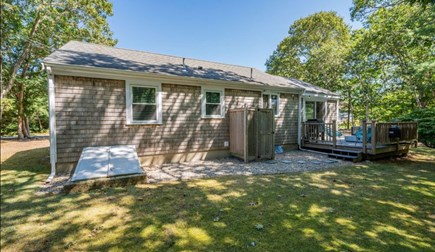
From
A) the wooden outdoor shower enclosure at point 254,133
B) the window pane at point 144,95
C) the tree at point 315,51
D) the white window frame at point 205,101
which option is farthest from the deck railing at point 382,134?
the tree at point 315,51

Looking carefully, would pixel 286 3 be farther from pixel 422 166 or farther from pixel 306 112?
pixel 422 166

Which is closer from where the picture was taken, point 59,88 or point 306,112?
point 59,88

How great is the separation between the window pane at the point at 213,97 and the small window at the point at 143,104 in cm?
197

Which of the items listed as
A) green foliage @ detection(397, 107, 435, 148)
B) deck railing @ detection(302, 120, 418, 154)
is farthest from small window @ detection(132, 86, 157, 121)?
green foliage @ detection(397, 107, 435, 148)

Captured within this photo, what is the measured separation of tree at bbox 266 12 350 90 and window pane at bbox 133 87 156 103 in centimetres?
1772

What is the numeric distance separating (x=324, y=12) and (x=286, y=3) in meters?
9.68

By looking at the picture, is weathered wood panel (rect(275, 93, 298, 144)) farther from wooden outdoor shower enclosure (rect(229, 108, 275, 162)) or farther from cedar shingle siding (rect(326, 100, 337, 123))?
cedar shingle siding (rect(326, 100, 337, 123))

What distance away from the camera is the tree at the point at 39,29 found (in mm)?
12281

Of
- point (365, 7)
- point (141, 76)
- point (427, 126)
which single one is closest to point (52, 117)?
point (141, 76)

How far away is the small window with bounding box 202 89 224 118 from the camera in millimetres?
7820

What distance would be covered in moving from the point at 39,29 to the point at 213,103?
1473 centimetres

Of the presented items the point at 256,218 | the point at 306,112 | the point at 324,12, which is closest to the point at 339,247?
the point at 256,218

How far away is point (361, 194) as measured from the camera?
4.16 metres

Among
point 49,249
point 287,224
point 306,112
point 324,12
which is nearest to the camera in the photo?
point 49,249
